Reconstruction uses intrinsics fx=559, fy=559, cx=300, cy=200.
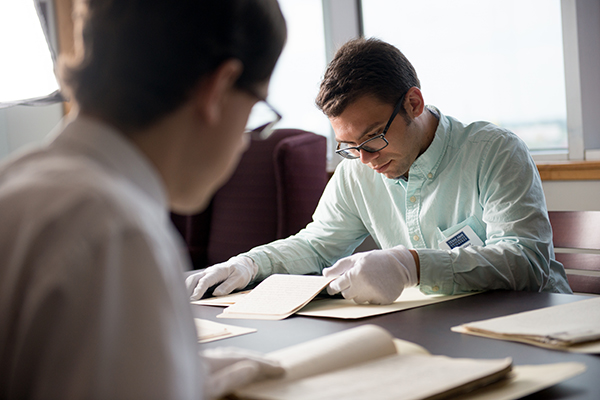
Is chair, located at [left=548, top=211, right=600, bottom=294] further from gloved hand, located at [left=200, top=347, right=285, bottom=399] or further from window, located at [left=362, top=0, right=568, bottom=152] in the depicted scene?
gloved hand, located at [left=200, top=347, right=285, bottom=399]

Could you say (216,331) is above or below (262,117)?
below

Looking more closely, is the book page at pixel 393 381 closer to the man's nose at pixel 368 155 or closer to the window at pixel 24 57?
the man's nose at pixel 368 155

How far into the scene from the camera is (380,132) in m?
1.47

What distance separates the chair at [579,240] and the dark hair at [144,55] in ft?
4.33

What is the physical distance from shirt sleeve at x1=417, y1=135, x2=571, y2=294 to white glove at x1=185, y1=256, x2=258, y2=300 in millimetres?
435

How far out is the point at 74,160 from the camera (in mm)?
385

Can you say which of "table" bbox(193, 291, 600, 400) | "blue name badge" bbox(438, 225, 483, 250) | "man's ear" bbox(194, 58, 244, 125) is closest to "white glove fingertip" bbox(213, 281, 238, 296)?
"table" bbox(193, 291, 600, 400)

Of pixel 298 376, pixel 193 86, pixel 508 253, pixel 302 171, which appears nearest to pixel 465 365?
pixel 298 376

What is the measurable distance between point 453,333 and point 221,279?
655 millimetres

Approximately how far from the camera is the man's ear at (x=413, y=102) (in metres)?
1.50

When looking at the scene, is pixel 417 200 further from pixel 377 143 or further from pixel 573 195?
pixel 573 195

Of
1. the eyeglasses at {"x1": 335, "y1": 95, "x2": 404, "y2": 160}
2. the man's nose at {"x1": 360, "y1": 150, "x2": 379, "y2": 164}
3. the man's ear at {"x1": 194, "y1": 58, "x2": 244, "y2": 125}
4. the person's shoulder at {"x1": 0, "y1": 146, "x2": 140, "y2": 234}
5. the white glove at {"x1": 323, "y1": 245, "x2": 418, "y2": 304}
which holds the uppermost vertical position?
the man's ear at {"x1": 194, "y1": 58, "x2": 244, "y2": 125}

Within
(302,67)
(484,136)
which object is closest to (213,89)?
(484,136)

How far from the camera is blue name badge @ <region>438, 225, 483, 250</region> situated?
140 centimetres
